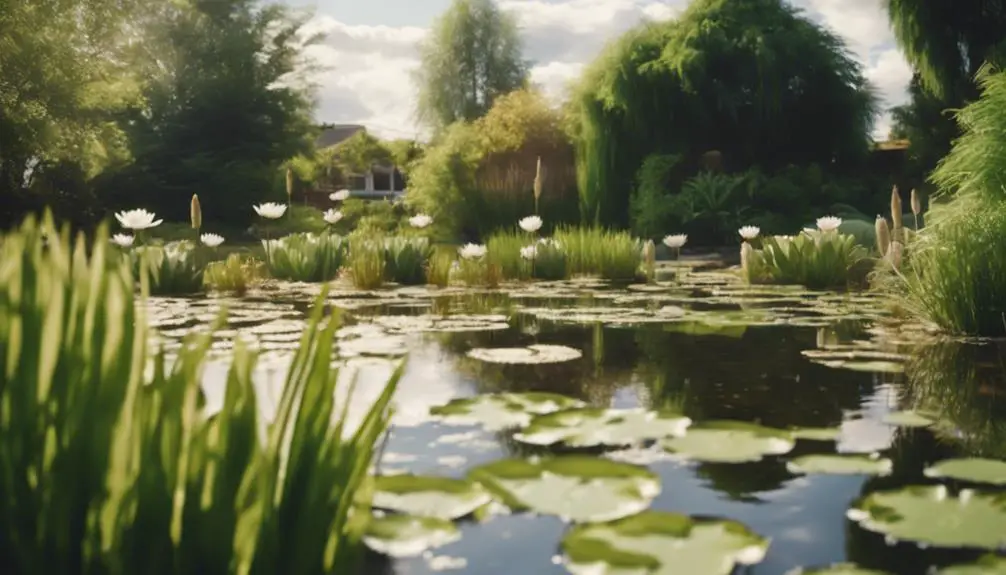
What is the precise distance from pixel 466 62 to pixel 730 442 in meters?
38.1

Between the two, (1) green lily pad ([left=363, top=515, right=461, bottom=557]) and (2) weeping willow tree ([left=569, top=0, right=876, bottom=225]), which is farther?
(2) weeping willow tree ([left=569, top=0, right=876, bottom=225])

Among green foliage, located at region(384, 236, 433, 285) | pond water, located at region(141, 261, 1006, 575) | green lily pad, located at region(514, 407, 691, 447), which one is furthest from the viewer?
green foliage, located at region(384, 236, 433, 285)

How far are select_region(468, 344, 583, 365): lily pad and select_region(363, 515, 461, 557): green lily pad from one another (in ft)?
6.96

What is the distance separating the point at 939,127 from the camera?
14953 mm

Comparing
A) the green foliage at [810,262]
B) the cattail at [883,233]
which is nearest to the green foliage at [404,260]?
the green foliage at [810,262]

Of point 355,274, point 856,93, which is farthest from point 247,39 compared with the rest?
point 355,274

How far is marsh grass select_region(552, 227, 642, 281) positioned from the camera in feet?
32.0

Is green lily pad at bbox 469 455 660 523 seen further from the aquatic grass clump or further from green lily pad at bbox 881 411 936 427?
the aquatic grass clump

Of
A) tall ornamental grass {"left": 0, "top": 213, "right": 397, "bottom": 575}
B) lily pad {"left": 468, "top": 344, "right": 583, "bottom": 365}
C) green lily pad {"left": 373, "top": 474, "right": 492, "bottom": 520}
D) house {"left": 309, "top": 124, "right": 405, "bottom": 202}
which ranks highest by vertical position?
house {"left": 309, "top": 124, "right": 405, "bottom": 202}

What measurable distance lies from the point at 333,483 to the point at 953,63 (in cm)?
1143

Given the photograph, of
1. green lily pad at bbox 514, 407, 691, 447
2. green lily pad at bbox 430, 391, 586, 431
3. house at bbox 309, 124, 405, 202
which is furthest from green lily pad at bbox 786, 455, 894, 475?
house at bbox 309, 124, 405, 202

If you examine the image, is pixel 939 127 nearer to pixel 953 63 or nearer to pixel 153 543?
pixel 953 63

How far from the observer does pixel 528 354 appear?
4.31 m

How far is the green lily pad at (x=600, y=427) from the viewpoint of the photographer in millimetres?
2691
